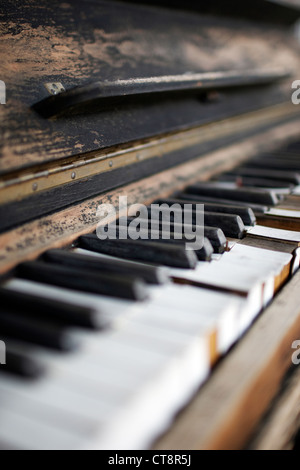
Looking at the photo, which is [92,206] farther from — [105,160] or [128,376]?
[128,376]

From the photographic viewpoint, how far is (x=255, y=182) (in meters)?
1.61

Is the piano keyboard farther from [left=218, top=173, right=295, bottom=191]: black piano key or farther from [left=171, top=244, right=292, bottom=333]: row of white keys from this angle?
[left=218, top=173, right=295, bottom=191]: black piano key

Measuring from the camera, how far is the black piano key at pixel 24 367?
60 centimetres

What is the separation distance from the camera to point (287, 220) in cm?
125

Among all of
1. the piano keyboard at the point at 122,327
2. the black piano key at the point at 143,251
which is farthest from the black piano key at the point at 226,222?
the black piano key at the point at 143,251

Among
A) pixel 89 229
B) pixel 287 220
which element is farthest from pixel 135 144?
pixel 287 220

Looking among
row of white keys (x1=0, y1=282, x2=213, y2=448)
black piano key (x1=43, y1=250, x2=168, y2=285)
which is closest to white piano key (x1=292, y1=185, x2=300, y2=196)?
black piano key (x1=43, y1=250, x2=168, y2=285)

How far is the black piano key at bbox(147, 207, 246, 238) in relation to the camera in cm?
115

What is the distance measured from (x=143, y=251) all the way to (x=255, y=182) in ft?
2.63

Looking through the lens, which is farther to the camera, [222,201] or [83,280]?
[222,201]

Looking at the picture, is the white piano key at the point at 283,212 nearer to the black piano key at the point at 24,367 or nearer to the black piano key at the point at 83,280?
the black piano key at the point at 83,280

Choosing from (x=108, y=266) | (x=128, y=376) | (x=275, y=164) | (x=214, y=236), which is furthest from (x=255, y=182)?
(x=128, y=376)

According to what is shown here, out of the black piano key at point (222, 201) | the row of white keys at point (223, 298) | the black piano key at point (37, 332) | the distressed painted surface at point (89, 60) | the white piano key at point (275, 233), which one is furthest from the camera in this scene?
the black piano key at point (222, 201)
